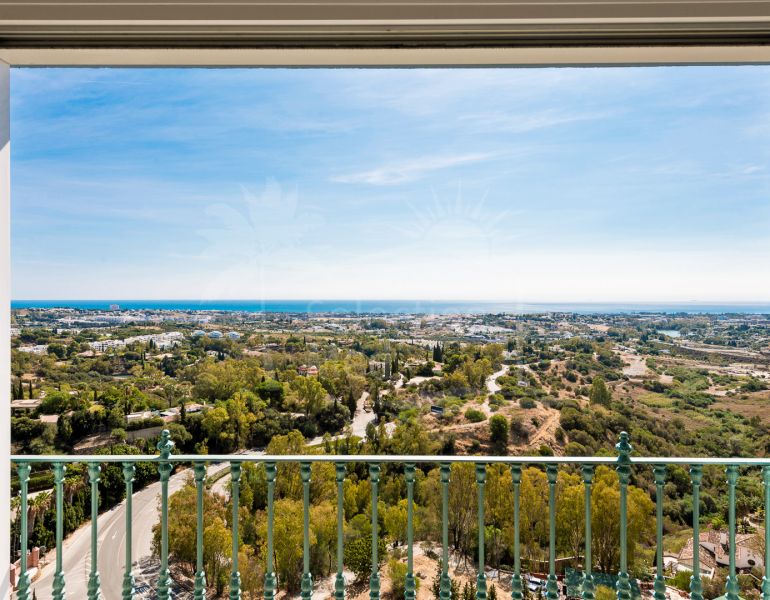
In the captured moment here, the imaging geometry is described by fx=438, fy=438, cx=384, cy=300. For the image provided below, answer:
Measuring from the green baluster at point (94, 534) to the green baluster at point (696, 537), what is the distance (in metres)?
2.22

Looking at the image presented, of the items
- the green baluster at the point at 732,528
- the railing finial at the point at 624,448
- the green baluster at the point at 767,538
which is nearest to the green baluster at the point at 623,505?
the railing finial at the point at 624,448

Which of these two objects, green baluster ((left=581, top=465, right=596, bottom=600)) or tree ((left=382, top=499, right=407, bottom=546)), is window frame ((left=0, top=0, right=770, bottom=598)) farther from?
green baluster ((left=581, top=465, right=596, bottom=600))

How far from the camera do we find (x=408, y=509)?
1.67m

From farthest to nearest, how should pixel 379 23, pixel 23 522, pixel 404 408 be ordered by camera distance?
pixel 404 408
pixel 23 522
pixel 379 23

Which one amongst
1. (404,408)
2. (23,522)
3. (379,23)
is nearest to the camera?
(379,23)

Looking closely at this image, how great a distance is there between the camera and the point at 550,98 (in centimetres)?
182

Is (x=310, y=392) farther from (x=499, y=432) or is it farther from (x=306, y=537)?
(x=499, y=432)

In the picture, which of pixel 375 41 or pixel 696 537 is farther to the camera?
pixel 696 537

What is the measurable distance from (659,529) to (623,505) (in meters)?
0.18

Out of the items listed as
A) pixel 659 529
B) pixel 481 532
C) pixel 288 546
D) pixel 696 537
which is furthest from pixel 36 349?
pixel 696 537

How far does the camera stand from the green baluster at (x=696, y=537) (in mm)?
1606

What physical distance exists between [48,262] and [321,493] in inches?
57.1

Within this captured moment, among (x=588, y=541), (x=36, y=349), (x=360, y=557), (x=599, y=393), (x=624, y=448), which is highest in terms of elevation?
(x=36, y=349)

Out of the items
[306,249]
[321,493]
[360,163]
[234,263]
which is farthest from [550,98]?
[321,493]
